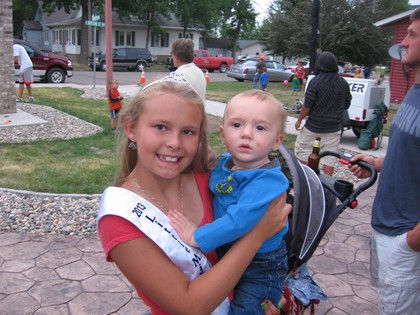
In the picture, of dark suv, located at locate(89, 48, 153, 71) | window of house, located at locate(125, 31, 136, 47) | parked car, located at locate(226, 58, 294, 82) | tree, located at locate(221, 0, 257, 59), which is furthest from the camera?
tree, located at locate(221, 0, 257, 59)

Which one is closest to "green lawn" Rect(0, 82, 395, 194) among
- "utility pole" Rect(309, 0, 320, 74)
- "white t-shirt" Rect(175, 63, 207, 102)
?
"white t-shirt" Rect(175, 63, 207, 102)

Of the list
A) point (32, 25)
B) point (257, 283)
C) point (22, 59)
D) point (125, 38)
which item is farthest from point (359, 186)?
point (32, 25)

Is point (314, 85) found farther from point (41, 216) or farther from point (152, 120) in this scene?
point (152, 120)

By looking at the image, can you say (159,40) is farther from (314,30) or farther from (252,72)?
(314,30)

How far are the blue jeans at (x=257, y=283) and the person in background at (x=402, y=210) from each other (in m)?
0.72

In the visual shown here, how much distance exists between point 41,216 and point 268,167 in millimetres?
4100

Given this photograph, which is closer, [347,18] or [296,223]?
[296,223]

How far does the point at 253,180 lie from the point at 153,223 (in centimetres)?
41

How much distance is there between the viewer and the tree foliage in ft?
82.9

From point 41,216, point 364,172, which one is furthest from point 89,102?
point 364,172

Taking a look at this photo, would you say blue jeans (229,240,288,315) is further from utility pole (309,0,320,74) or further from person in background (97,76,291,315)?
utility pole (309,0,320,74)

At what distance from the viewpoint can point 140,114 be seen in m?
1.53

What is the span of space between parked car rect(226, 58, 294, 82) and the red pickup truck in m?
8.88

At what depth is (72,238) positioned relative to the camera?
4.71 meters
